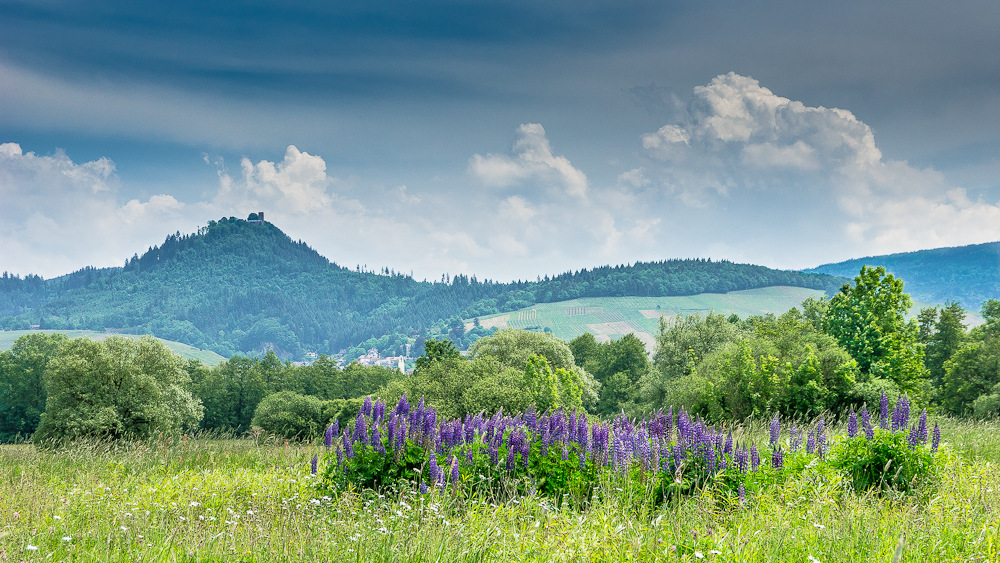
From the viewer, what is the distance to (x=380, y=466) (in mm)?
8523

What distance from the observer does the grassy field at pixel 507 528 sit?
4812 mm

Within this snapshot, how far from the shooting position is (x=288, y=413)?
6122 cm

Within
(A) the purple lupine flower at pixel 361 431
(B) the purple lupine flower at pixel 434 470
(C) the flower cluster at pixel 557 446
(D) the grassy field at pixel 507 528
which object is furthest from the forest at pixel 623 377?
(B) the purple lupine flower at pixel 434 470

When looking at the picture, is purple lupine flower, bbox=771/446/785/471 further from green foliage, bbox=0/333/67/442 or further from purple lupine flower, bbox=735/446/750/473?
green foliage, bbox=0/333/67/442

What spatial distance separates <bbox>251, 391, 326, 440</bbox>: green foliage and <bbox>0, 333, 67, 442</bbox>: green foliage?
21685 mm

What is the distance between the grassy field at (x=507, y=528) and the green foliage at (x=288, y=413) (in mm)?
55335

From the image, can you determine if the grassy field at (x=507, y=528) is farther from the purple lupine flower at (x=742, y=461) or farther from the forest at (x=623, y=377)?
the forest at (x=623, y=377)

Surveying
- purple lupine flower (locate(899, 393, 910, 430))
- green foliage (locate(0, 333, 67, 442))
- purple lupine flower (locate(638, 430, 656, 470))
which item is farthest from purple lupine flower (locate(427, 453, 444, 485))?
green foliage (locate(0, 333, 67, 442))

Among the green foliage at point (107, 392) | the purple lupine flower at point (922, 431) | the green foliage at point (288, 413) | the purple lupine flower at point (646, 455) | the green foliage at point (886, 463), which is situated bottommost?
the green foliage at point (288, 413)

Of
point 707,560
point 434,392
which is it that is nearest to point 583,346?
point 434,392

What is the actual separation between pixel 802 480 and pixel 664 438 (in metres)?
1.92

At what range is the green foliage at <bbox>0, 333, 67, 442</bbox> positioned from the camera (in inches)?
2383

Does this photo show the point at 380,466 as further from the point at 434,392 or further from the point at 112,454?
the point at 434,392

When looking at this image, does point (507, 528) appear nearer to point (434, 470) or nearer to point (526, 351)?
point (434, 470)
